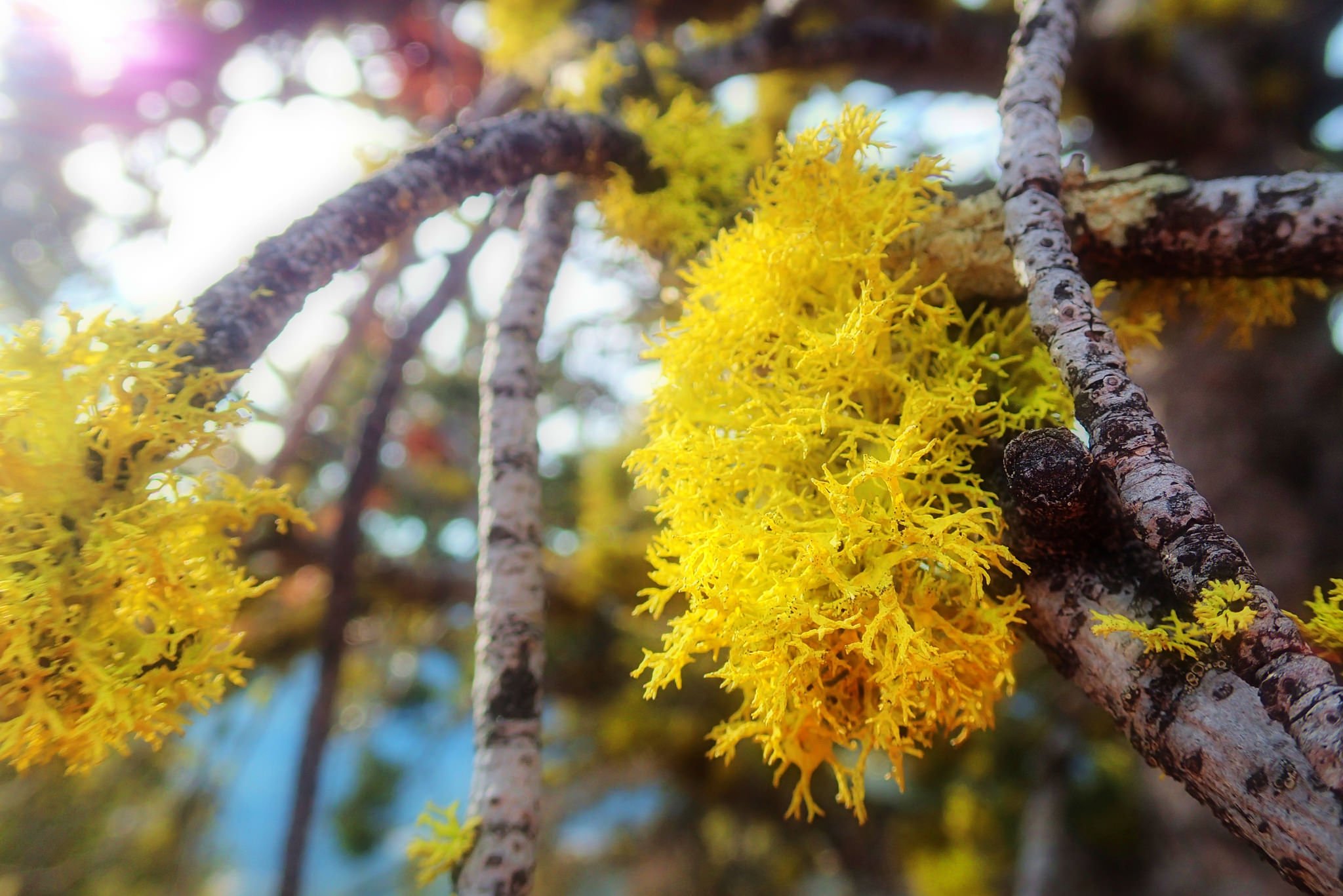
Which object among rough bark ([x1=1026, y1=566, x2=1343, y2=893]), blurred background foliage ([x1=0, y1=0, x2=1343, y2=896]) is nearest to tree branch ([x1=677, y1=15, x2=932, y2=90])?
blurred background foliage ([x1=0, y1=0, x2=1343, y2=896])

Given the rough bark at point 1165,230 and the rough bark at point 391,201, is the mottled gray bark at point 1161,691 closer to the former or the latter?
the rough bark at point 1165,230

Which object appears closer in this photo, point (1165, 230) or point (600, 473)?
point (1165, 230)

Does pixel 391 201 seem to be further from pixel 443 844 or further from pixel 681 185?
pixel 443 844

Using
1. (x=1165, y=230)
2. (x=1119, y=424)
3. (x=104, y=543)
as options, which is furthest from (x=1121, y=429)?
(x=104, y=543)

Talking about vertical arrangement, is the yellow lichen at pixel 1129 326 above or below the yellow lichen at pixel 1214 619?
above

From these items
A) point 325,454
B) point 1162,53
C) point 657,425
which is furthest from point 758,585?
point 325,454

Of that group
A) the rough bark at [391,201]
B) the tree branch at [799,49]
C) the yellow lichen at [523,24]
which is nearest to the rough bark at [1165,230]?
the rough bark at [391,201]
